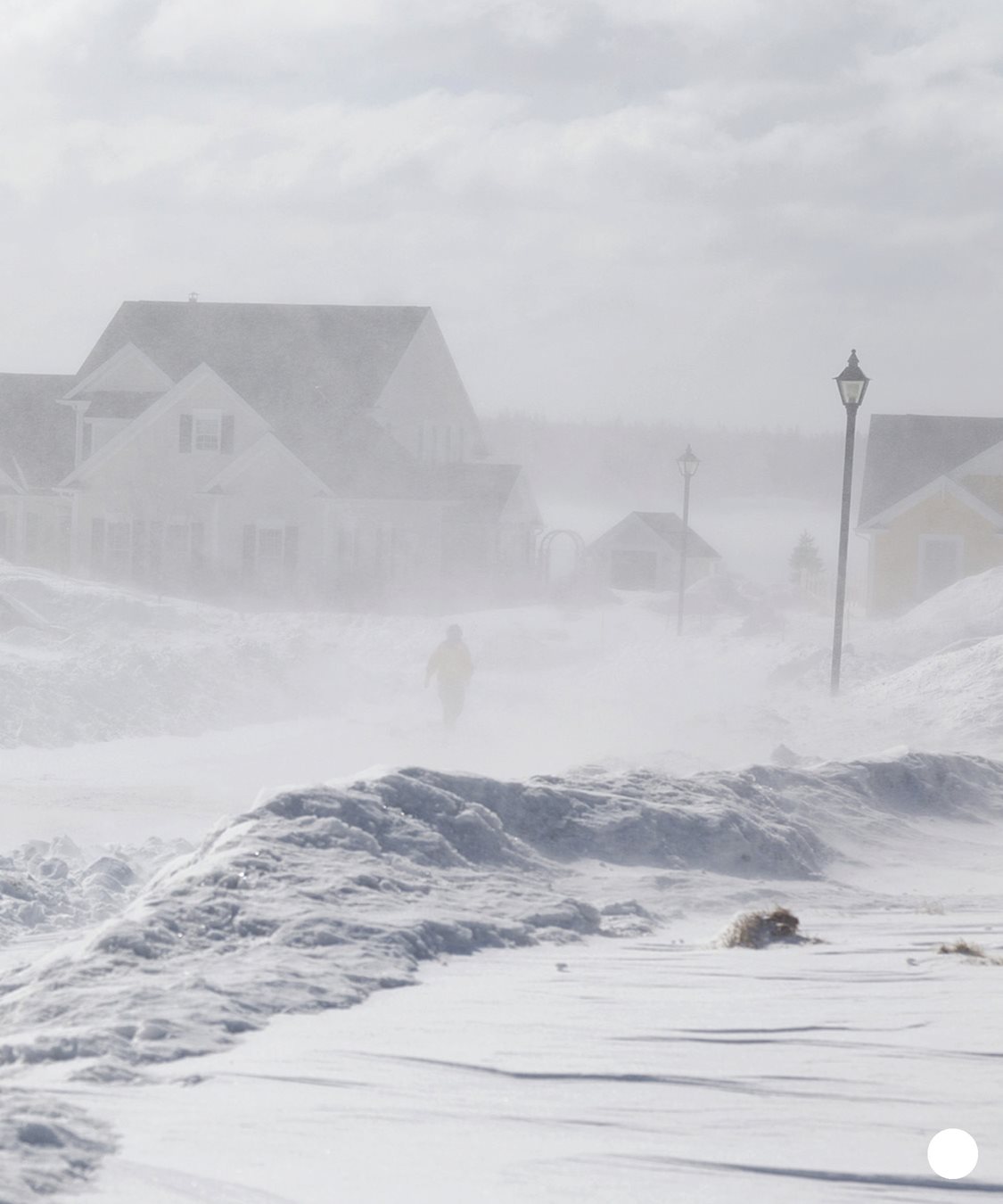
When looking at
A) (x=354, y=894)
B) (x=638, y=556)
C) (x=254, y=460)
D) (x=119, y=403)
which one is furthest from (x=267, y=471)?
(x=354, y=894)

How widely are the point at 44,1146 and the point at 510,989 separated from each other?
2010 millimetres

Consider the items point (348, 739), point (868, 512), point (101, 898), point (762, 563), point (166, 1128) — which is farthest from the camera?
point (762, 563)

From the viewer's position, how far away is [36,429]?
4562cm

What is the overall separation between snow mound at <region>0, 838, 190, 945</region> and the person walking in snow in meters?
9.64

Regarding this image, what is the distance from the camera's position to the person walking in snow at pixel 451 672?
2019 centimetres

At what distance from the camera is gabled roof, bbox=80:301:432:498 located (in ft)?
129

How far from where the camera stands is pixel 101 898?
348 inches

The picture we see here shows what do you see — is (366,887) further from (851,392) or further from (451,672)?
(851,392)

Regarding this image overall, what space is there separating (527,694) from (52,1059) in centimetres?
2132

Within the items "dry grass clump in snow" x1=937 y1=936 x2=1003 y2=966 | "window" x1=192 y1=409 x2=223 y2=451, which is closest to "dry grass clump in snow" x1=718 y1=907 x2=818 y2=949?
"dry grass clump in snow" x1=937 y1=936 x2=1003 y2=966

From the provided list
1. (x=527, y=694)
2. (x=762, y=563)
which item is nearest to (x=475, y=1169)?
(x=527, y=694)

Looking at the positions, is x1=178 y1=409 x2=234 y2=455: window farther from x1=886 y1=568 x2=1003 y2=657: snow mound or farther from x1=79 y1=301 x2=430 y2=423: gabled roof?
x1=886 y1=568 x2=1003 y2=657: snow mound

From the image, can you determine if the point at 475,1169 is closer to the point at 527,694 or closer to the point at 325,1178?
the point at 325,1178

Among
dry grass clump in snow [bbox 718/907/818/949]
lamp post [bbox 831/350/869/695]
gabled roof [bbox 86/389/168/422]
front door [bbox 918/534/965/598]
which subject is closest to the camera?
dry grass clump in snow [bbox 718/907/818/949]
